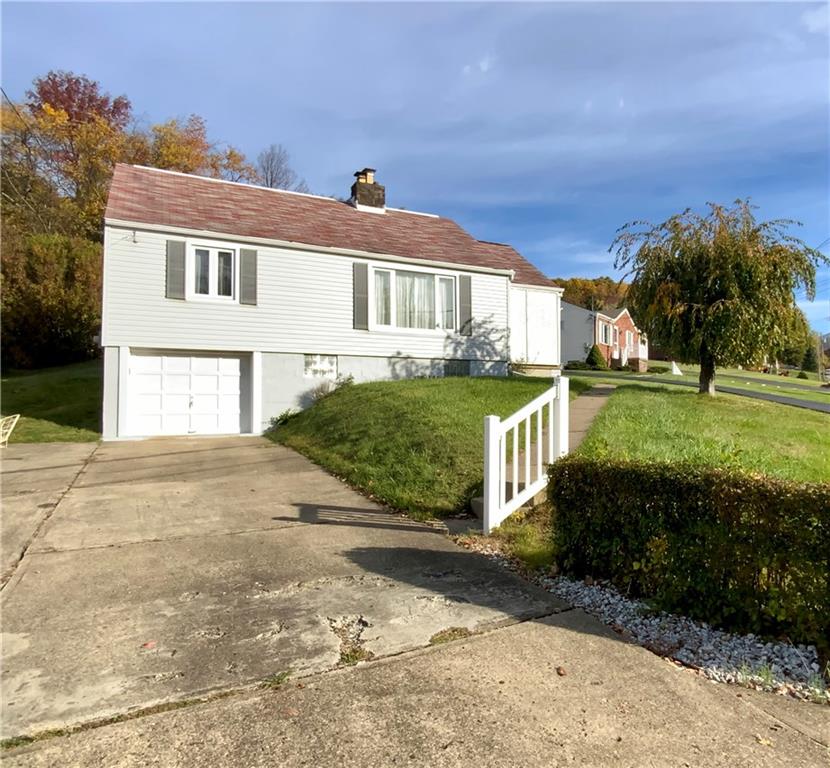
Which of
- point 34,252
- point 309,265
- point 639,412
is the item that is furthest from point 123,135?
point 639,412

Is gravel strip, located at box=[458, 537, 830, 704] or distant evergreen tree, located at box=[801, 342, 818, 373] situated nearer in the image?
gravel strip, located at box=[458, 537, 830, 704]

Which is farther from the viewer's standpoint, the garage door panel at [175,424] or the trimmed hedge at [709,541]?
the garage door panel at [175,424]

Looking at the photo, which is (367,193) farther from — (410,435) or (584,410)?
(410,435)

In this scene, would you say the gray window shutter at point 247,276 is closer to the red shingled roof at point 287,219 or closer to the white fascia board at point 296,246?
the white fascia board at point 296,246

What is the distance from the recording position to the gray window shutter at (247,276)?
13.4 meters

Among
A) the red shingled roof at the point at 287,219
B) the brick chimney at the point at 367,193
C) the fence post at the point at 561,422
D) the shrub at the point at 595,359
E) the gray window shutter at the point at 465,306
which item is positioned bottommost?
the fence post at the point at 561,422

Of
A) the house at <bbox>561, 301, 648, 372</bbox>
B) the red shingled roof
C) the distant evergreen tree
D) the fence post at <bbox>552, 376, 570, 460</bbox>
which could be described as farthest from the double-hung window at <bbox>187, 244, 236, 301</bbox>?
the distant evergreen tree

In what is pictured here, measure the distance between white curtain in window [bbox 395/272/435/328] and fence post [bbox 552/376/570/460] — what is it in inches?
381

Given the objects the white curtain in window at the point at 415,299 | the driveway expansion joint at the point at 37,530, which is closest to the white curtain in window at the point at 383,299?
the white curtain in window at the point at 415,299

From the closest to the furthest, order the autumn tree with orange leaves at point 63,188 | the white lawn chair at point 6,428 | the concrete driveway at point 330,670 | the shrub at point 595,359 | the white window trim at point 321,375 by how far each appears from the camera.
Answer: the concrete driveway at point 330,670
the white lawn chair at point 6,428
the white window trim at point 321,375
the autumn tree with orange leaves at point 63,188
the shrub at point 595,359

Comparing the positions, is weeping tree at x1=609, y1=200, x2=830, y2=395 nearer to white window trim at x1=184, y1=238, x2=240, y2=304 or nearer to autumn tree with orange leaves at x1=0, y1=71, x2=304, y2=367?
white window trim at x1=184, y1=238, x2=240, y2=304

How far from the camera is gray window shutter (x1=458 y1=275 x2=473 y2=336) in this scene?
15859 millimetres

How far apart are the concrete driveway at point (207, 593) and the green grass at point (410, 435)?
55 cm

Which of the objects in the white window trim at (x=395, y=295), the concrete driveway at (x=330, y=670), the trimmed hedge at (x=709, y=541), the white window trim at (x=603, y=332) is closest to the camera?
the concrete driveway at (x=330, y=670)
